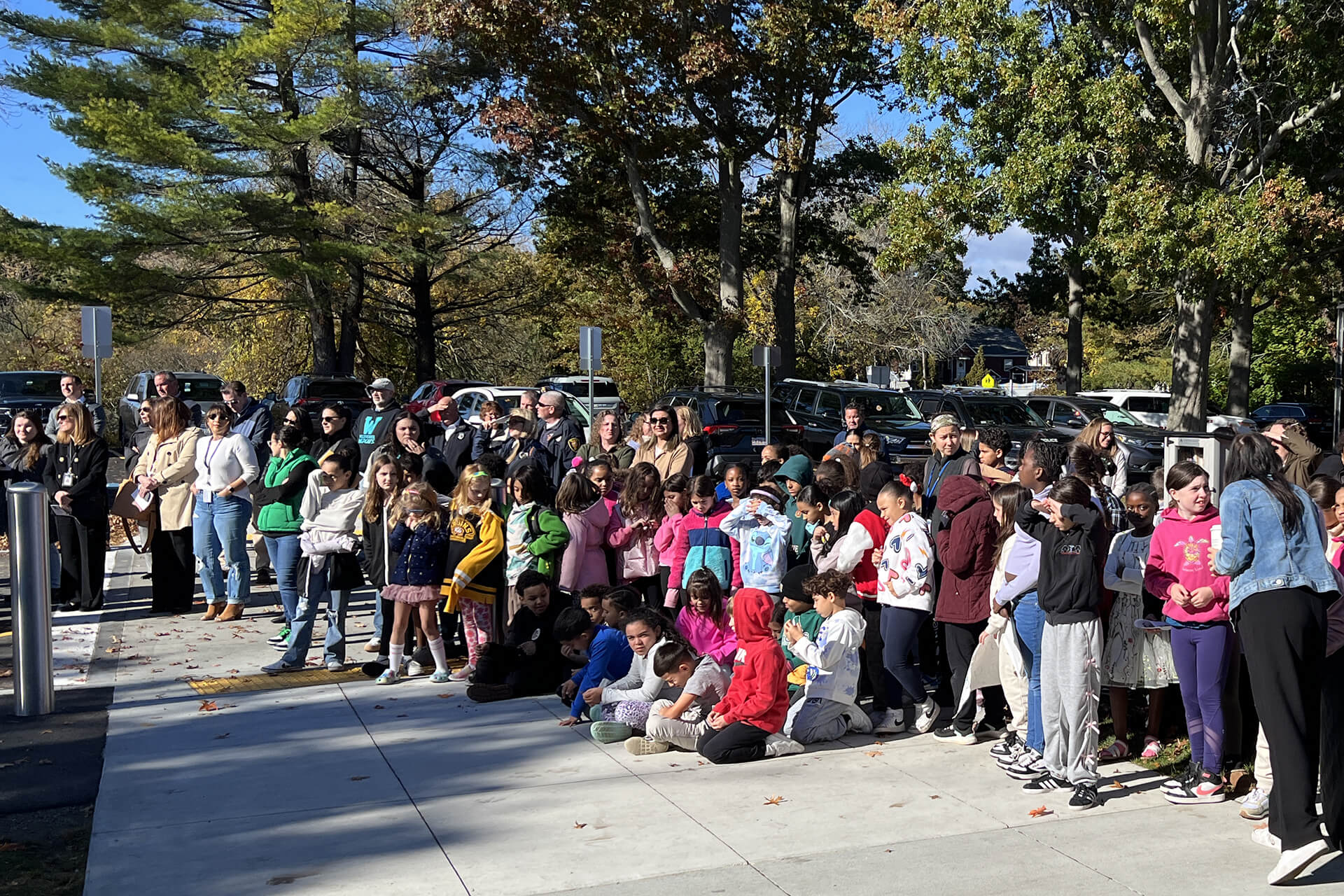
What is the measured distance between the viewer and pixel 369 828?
603 centimetres

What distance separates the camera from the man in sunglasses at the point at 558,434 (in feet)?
38.2

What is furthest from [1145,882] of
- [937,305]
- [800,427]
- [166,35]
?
[937,305]

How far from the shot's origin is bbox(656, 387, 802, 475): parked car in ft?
68.3

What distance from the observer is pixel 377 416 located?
40.8 ft

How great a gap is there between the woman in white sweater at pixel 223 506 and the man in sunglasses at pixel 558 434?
2663 mm

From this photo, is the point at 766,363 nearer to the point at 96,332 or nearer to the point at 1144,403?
the point at 96,332

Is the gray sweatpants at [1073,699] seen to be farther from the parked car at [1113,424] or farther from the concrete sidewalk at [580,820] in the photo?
the parked car at [1113,424]

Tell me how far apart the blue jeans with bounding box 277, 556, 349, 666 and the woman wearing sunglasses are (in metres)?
2.86

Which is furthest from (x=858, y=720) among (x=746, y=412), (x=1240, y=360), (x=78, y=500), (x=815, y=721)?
(x=1240, y=360)

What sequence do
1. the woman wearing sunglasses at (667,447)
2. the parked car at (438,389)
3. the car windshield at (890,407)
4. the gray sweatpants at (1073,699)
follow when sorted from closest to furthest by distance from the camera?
the gray sweatpants at (1073,699), the woman wearing sunglasses at (667,447), the car windshield at (890,407), the parked car at (438,389)

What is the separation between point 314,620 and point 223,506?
89.1 inches

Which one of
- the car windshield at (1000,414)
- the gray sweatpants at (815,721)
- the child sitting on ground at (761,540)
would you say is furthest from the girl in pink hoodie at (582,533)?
the car windshield at (1000,414)

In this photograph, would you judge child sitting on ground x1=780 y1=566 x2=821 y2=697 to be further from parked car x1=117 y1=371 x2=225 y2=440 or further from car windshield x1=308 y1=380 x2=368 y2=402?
car windshield x1=308 y1=380 x2=368 y2=402

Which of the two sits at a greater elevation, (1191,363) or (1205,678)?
(1191,363)
